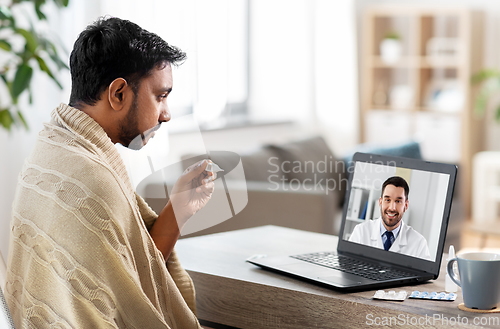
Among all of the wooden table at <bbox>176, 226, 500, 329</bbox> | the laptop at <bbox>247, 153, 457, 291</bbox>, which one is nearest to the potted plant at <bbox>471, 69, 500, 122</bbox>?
the wooden table at <bbox>176, 226, 500, 329</bbox>

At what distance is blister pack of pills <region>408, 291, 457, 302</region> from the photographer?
95 centimetres

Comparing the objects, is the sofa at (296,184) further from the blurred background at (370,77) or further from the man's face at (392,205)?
the man's face at (392,205)

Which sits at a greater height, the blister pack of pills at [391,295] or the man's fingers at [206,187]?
the man's fingers at [206,187]

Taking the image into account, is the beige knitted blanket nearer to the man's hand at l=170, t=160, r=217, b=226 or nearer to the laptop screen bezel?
the man's hand at l=170, t=160, r=217, b=226

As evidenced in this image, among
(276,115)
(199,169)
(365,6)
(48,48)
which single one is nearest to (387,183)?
(199,169)

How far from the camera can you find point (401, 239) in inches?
43.1

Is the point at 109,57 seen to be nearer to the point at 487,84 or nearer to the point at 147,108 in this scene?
the point at 147,108

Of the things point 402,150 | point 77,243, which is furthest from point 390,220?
point 402,150

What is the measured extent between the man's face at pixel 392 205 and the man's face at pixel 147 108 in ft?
1.42

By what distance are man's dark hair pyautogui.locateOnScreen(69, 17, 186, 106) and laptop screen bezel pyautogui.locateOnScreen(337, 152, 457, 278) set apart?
0.47 meters

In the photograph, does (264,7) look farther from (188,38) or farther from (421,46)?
(188,38)

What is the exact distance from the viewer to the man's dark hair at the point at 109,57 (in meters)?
0.97

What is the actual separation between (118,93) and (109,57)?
0.06 meters

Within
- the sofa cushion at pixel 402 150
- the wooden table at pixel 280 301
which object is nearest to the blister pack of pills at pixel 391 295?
the wooden table at pixel 280 301
